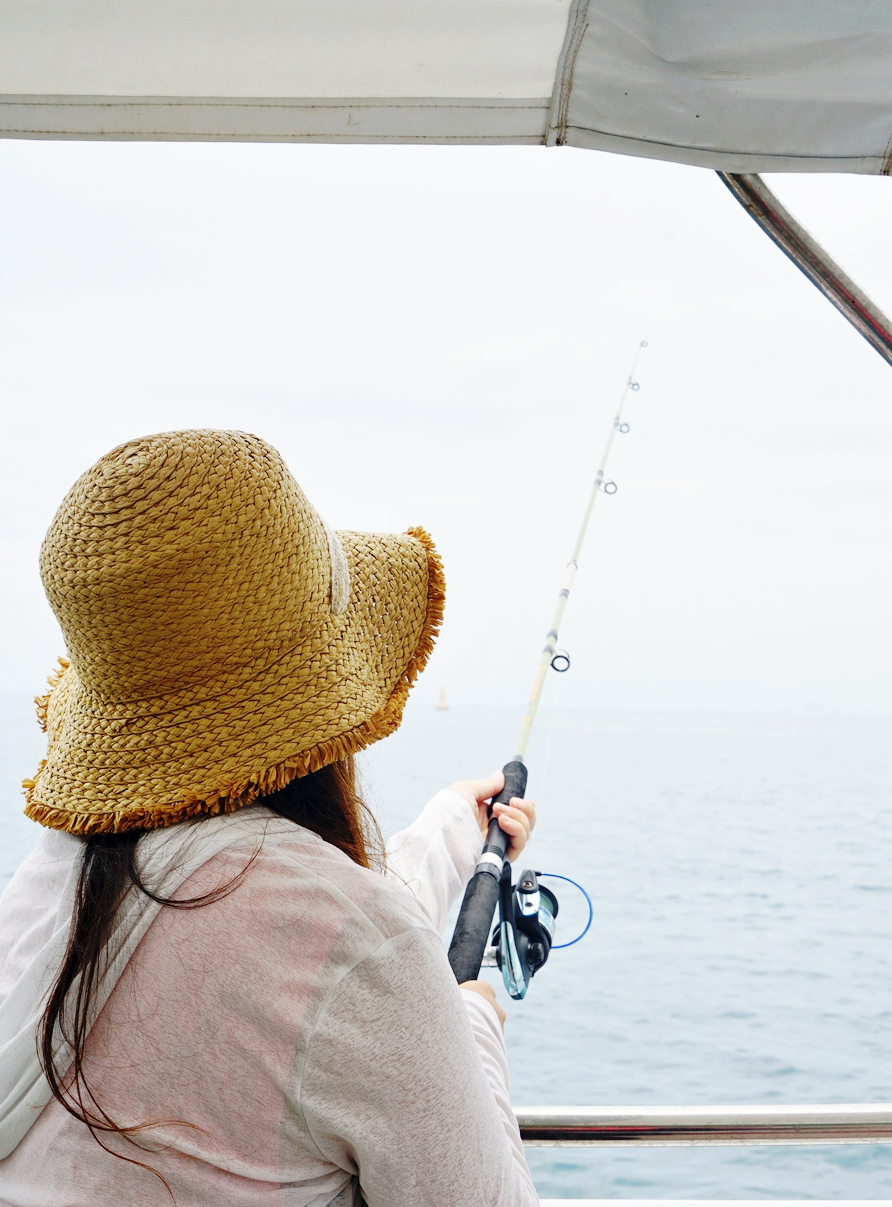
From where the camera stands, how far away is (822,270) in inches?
41.4

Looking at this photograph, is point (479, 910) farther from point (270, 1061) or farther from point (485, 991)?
point (270, 1061)

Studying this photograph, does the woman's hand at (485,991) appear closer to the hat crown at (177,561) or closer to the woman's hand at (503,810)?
the woman's hand at (503,810)

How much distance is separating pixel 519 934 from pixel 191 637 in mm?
763

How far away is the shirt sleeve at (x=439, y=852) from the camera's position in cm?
102

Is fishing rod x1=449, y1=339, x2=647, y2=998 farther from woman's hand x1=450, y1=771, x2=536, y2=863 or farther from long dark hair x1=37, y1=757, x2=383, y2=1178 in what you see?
long dark hair x1=37, y1=757, x2=383, y2=1178

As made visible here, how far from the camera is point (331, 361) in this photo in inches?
664

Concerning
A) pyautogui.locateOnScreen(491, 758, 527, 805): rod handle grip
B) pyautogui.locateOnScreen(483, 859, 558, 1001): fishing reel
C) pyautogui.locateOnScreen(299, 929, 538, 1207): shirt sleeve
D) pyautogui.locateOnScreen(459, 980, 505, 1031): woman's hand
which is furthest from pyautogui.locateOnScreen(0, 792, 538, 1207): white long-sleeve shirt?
pyautogui.locateOnScreen(491, 758, 527, 805): rod handle grip

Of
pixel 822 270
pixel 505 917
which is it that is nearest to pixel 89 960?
pixel 505 917

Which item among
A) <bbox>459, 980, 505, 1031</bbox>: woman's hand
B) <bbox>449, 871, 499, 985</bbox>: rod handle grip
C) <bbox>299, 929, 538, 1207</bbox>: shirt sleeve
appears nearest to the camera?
<bbox>299, 929, 538, 1207</bbox>: shirt sleeve

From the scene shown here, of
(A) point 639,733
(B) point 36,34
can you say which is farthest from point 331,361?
(A) point 639,733

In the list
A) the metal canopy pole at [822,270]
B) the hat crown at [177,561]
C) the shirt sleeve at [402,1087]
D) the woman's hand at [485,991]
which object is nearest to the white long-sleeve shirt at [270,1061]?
the shirt sleeve at [402,1087]

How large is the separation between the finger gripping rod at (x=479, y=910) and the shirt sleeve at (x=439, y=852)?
0.07 feet

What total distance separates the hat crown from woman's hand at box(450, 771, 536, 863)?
66 cm

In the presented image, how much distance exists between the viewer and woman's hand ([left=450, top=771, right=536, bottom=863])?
1200mm
